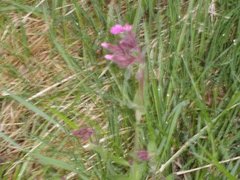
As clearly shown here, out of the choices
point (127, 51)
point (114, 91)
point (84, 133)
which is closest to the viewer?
point (127, 51)

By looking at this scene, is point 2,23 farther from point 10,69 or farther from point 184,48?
point 184,48

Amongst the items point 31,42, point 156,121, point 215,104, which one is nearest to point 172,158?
point 156,121

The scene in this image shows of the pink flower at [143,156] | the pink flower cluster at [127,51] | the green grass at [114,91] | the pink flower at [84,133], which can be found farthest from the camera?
the green grass at [114,91]

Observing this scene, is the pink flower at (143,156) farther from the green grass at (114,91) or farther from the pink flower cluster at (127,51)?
the pink flower cluster at (127,51)

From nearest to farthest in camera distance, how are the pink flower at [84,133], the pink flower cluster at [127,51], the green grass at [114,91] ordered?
the pink flower cluster at [127,51], the pink flower at [84,133], the green grass at [114,91]

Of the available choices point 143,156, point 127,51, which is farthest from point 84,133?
point 127,51

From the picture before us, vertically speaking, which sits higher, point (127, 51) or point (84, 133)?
point (127, 51)

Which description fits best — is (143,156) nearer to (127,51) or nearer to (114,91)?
(127,51)

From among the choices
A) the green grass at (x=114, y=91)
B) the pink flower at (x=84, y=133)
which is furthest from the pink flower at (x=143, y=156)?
the pink flower at (x=84, y=133)

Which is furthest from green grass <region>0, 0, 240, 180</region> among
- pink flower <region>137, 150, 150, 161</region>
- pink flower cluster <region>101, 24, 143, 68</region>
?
pink flower cluster <region>101, 24, 143, 68</region>
